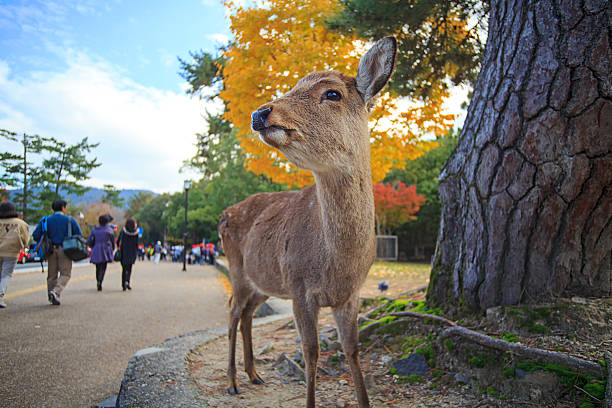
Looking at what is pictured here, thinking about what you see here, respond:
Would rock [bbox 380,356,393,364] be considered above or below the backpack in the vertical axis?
below

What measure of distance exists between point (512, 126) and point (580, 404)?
1.82 metres

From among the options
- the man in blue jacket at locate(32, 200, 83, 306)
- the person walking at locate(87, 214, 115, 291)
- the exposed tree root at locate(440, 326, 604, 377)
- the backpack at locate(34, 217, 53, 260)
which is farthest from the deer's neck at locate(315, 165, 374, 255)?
the person walking at locate(87, 214, 115, 291)

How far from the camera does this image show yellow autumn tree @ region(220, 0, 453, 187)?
8094 millimetres

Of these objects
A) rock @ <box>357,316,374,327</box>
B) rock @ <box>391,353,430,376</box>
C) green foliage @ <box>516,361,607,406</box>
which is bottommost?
rock @ <box>391,353,430,376</box>

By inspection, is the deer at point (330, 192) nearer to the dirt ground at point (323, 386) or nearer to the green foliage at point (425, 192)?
the dirt ground at point (323, 386)

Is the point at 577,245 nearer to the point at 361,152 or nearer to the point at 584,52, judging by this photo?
the point at 584,52

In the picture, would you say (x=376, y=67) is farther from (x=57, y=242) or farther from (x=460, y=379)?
(x=57, y=242)

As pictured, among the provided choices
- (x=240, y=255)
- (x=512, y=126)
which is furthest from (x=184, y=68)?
(x=512, y=126)

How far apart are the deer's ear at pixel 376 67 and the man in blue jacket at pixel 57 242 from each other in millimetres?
6892

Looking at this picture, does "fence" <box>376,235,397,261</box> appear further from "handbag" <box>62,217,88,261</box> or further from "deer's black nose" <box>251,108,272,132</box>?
"deer's black nose" <box>251,108,272,132</box>

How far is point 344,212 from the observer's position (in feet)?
8.16

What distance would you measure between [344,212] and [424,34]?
4969mm

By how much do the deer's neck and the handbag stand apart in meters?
6.47

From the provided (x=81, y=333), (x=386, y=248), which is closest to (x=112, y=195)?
(x=386, y=248)
